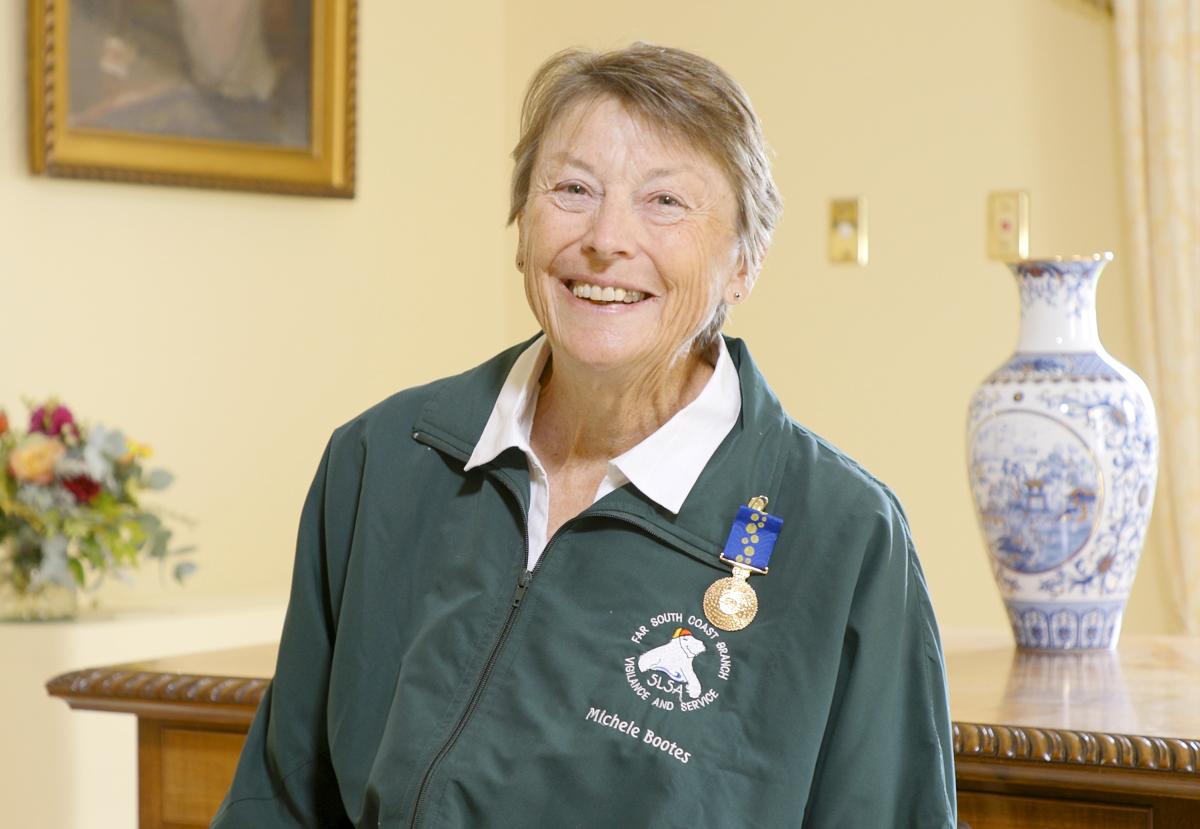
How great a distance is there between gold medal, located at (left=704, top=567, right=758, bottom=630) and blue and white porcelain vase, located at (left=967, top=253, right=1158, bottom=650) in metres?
0.78

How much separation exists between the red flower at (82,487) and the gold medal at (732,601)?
2.16 m

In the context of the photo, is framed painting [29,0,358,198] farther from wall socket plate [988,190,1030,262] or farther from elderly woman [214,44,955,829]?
elderly woman [214,44,955,829]

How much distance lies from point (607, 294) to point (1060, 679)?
842 millimetres

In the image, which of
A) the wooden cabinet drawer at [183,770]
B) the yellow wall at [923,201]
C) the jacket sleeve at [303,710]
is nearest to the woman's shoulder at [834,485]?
the jacket sleeve at [303,710]

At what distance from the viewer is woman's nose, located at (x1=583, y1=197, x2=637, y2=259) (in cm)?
179

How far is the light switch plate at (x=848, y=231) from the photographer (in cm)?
470

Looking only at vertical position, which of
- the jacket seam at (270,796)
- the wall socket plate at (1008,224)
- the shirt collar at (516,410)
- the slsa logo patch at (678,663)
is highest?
the wall socket plate at (1008,224)

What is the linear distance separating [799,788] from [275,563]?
3269 mm

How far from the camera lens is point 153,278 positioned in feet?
14.5

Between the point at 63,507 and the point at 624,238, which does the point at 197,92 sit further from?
the point at 624,238

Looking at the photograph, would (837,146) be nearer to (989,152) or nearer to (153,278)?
(989,152)

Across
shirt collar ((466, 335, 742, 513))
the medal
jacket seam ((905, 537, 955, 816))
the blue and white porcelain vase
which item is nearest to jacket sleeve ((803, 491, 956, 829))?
jacket seam ((905, 537, 955, 816))

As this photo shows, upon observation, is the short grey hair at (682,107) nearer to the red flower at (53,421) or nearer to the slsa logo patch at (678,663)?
the slsa logo patch at (678,663)

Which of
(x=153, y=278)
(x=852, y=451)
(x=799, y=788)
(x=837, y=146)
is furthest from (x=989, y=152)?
(x=799, y=788)
